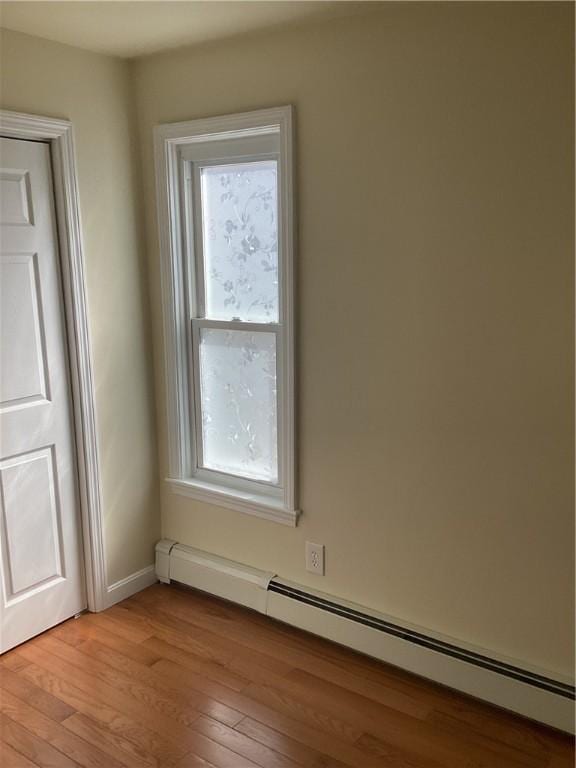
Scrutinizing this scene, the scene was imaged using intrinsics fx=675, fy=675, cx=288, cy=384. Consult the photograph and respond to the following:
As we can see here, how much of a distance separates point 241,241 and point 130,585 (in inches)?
63.0

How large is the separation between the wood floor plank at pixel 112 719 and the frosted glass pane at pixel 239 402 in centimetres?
102

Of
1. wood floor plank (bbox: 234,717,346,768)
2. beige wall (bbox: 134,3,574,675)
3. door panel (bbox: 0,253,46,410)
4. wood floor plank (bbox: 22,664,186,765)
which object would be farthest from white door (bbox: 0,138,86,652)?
wood floor plank (bbox: 234,717,346,768)

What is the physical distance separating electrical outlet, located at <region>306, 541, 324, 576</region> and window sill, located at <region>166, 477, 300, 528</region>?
0.11 metres

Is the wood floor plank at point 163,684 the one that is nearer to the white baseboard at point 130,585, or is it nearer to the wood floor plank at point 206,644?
the wood floor plank at point 206,644

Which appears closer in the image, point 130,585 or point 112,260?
point 112,260

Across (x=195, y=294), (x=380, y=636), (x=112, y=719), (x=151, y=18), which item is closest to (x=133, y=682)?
(x=112, y=719)

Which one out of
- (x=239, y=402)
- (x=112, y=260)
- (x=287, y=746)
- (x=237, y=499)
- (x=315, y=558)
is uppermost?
(x=112, y=260)

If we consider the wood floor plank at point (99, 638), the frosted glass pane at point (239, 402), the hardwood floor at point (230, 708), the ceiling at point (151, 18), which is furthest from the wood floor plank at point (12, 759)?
the ceiling at point (151, 18)

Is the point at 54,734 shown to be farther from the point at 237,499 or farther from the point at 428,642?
the point at 428,642

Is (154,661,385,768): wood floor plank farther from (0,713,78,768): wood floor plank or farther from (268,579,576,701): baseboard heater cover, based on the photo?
(0,713,78,768): wood floor plank

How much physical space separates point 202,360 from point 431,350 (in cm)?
110

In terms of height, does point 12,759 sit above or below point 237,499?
below

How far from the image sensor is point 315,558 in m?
2.66

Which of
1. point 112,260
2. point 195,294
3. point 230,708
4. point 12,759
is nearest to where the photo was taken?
point 12,759
